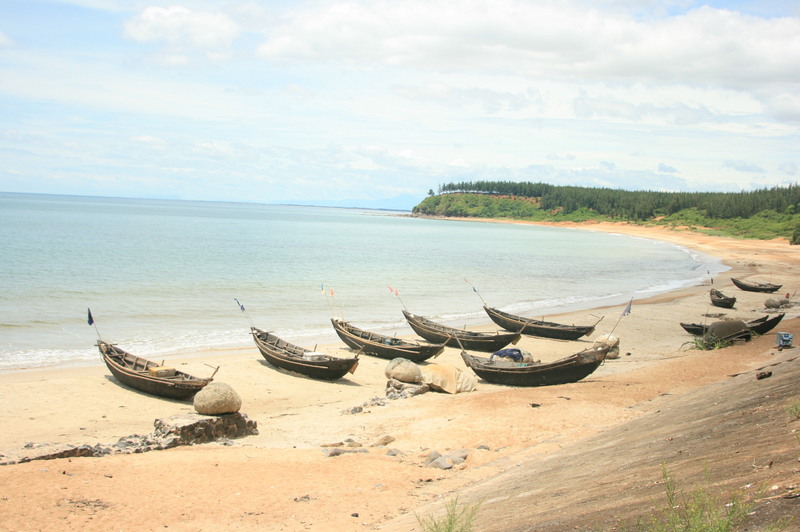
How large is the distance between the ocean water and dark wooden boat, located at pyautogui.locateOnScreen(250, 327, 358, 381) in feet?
12.5

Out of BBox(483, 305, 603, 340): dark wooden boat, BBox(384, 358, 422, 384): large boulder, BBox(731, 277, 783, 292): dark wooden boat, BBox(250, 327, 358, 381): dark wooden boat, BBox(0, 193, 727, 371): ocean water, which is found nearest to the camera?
BBox(384, 358, 422, 384): large boulder

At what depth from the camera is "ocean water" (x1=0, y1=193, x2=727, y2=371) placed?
84.0ft

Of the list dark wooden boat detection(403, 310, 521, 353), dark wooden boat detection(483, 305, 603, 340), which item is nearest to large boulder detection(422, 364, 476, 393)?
dark wooden boat detection(403, 310, 521, 353)

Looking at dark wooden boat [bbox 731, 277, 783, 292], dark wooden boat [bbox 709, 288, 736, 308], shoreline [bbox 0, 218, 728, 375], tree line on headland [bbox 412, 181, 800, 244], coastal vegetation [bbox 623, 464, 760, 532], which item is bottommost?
shoreline [bbox 0, 218, 728, 375]

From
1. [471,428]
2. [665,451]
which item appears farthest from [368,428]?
[665,451]

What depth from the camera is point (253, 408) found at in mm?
16703

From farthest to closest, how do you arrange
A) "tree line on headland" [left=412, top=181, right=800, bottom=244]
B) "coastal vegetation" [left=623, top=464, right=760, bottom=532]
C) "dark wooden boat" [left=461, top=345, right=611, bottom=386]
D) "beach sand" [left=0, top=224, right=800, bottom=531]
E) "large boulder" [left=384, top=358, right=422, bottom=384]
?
"tree line on headland" [left=412, top=181, right=800, bottom=244] → "large boulder" [left=384, top=358, right=422, bottom=384] → "dark wooden boat" [left=461, top=345, right=611, bottom=386] → "beach sand" [left=0, top=224, right=800, bottom=531] → "coastal vegetation" [left=623, top=464, right=760, bottom=532]

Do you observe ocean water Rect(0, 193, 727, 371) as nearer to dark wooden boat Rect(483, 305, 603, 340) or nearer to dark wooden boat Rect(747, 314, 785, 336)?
dark wooden boat Rect(483, 305, 603, 340)

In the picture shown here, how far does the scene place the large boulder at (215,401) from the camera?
13516 mm

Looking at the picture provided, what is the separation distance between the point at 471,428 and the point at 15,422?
1033 cm

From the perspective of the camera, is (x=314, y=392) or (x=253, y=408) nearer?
(x=253, y=408)

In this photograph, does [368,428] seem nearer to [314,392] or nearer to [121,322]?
[314,392]

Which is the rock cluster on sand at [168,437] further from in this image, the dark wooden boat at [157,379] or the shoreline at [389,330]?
the shoreline at [389,330]

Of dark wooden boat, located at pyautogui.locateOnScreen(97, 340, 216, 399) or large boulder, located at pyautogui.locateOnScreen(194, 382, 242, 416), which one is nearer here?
large boulder, located at pyautogui.locateOnScreen(194, 382, 242, 416)
